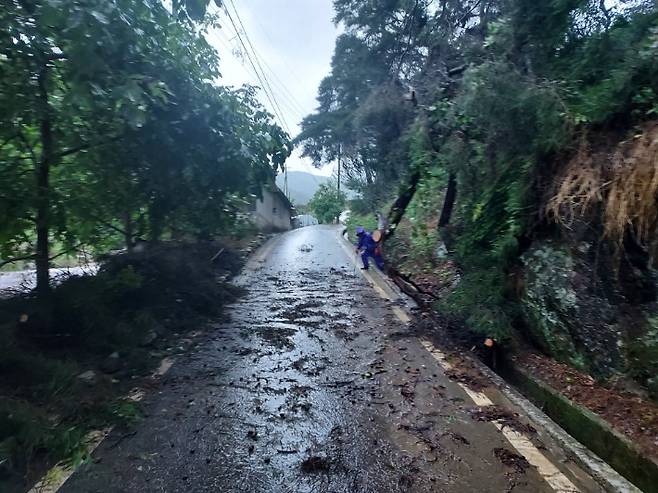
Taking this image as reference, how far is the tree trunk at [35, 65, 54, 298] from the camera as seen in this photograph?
154 inches

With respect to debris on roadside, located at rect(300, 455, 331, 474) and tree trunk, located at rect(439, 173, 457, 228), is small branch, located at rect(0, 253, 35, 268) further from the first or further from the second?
tree trunk, located at rect(439, 173, 457, 228)

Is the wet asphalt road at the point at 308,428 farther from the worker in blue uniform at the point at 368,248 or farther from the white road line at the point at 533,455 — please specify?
the worker in blue uniform at the point at 368,248

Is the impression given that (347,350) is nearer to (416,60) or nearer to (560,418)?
(560,418)

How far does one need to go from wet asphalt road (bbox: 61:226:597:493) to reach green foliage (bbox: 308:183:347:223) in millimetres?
46802

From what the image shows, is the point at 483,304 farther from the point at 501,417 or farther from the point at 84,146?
the point at 84,146

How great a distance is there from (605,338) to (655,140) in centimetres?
183

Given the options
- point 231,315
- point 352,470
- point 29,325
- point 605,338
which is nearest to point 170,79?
point 29,325

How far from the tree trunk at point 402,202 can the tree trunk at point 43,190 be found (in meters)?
7.65

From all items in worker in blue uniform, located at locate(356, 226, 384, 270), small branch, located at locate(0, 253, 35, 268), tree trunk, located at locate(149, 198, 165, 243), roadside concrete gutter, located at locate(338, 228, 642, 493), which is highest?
tree trunk, located at locate(149, 198, 165, 243)

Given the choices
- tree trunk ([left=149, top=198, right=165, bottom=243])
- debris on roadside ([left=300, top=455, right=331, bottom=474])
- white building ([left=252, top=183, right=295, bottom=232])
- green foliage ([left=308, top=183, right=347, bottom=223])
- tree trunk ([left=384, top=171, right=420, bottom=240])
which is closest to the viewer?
debris on roadside ([left=300, top=455, right=331, bottom=474])

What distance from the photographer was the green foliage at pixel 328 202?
52438 millimetres

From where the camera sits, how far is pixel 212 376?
14.3 feet

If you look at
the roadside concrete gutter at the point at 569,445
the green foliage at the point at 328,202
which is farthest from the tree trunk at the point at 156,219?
the green foliage at the point at 328,202

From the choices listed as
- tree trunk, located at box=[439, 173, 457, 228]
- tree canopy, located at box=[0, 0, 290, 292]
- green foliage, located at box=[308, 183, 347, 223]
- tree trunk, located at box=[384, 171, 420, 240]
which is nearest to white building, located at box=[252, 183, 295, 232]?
tree trunk, located at box=[384, 171, 420, 240]
